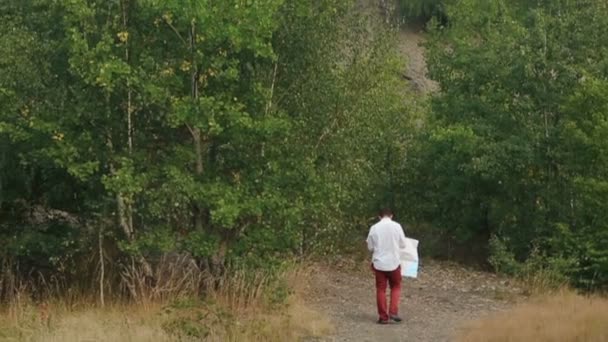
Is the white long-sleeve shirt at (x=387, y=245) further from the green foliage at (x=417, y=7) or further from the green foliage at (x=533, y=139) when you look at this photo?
the green foliage at (x=417, y=7)

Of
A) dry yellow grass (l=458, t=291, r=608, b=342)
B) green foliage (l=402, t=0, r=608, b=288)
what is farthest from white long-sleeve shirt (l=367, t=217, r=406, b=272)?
green foliage (l=402, t=0, r=608, b=288)

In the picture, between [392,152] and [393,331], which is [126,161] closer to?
[393,331]

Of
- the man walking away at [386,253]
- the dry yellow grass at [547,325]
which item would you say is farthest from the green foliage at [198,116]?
the dry yellow grass at [547,325]

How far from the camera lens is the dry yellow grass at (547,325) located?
11.3 meters

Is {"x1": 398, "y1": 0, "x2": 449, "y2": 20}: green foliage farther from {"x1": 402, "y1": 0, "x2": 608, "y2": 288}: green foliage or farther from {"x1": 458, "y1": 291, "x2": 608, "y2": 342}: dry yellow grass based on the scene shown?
{"x1": 458, "y1": 291, "x2": 608, "y2": 342}: dry yellow grass

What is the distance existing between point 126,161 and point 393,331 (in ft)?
15.0

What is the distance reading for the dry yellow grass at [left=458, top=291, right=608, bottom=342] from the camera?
37.0 feet

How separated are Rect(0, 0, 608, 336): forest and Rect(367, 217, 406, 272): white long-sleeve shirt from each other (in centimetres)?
157

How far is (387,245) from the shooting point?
1363cm

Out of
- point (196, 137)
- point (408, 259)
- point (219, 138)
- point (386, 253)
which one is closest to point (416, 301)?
point (408, 259)

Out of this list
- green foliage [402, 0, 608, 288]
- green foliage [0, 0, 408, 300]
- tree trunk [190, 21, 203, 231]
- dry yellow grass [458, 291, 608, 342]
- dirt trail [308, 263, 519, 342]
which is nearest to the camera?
dry yellow grass [458, 291, 608, 342]

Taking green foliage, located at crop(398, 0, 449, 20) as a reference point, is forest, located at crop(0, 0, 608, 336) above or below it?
below

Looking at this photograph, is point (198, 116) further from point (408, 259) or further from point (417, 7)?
point (417, 7)

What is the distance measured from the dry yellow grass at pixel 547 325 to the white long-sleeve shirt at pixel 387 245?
1.35 metres
